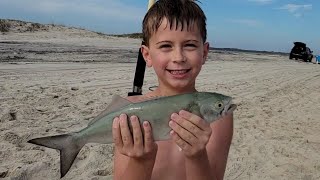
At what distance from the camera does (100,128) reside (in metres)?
2.37

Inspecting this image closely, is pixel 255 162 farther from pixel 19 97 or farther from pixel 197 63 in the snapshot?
pixel 19 97

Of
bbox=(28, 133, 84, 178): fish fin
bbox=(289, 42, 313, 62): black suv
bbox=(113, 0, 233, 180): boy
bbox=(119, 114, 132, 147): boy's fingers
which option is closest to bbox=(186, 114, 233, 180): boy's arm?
bbox=(113, 0, 233, 180): boy

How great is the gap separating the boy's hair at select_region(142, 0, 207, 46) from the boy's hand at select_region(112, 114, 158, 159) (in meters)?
0.83

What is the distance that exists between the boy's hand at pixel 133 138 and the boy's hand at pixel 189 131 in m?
0.15

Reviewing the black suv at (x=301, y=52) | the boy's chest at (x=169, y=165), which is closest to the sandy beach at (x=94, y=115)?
the boy's chest at (x=169, y=165)

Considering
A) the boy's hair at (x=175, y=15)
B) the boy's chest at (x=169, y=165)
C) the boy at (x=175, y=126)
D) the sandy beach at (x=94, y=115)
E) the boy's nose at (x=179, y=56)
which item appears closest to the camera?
the boy at (x=175, y=126)

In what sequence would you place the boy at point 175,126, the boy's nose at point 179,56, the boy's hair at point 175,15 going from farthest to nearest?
the boy's hair at point 175,15 < the boy's nose at point 179,56 < the boy at point 175,126

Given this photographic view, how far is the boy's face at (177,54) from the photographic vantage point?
9.05ft

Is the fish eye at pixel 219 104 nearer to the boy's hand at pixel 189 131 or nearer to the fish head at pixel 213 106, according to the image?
the fish head at pixel 213 106

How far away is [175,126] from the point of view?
2.22 metres

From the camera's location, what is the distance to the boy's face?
276cm

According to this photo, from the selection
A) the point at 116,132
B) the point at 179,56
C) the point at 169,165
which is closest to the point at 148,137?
the point at 116,132

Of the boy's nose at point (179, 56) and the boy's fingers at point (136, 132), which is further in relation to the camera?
the boy's nose at point (179, 56)

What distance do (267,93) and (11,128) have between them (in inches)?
315
